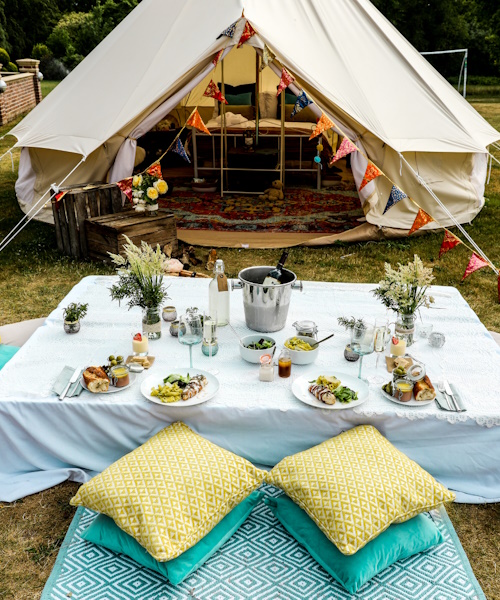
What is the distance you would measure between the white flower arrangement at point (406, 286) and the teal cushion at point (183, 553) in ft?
4.29

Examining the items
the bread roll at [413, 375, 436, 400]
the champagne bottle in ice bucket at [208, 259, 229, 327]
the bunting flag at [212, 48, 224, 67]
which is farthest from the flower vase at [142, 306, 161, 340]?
the bunting flag at [212, 48, 224, 67]

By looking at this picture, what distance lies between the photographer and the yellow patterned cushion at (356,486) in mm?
2438

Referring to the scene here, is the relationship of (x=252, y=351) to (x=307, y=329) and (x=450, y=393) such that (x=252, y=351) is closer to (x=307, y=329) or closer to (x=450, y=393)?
(x=307, y=329)

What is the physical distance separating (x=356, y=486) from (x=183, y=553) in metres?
0.75

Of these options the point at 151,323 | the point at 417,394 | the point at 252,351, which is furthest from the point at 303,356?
the point at 151,323

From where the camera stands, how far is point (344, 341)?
339 cm

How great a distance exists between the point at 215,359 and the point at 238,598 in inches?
46.6

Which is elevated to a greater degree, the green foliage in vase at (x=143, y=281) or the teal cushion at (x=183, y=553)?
the green foliage in vase at (x=143, y=281)

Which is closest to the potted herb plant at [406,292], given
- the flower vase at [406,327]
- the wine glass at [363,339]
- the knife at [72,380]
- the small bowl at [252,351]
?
the flower vase at [406,327]

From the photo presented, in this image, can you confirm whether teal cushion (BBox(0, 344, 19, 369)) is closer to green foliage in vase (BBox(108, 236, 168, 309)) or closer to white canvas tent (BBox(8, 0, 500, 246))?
green foliage in vase (BBox(108, 236, 168, 309))

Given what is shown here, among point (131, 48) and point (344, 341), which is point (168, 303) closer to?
point (344, 341)

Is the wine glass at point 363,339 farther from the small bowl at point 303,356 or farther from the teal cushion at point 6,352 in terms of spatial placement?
the teal cushion at point 6,352

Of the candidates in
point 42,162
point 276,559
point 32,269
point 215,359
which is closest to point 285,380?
point 215,359

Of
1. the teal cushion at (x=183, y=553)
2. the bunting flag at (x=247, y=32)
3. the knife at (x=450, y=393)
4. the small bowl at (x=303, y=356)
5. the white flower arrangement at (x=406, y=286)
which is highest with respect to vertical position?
the bunting flag at (x=247, y=32)
